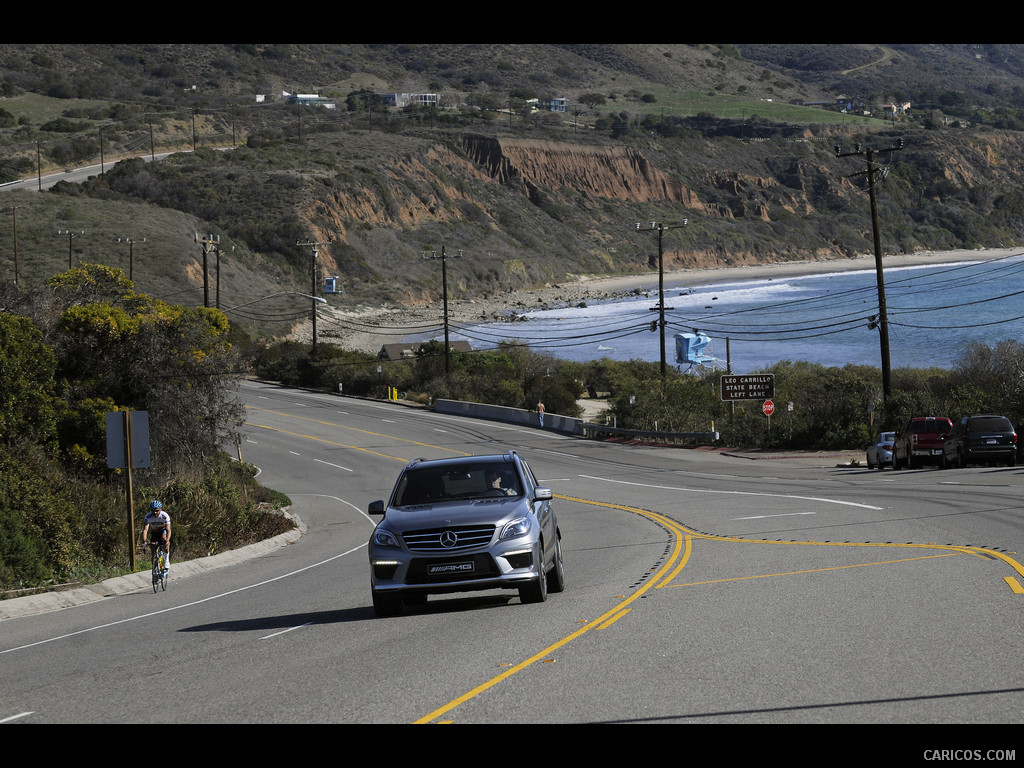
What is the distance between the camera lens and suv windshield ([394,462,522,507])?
13.3m

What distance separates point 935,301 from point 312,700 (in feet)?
519

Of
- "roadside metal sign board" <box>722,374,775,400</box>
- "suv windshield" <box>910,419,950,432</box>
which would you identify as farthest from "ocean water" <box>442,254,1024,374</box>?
"suv windshield" <box>910,419,950,432</box>

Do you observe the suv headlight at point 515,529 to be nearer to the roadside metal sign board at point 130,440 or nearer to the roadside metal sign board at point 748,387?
the roadside metal sign board at point 130,440

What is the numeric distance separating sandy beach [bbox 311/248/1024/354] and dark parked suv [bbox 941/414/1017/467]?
7138 cm

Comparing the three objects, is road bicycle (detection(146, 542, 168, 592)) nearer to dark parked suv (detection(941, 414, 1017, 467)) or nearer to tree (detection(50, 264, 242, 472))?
tree (detection(50, 264, 242, 472))

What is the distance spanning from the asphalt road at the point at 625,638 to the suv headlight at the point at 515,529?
0.86m

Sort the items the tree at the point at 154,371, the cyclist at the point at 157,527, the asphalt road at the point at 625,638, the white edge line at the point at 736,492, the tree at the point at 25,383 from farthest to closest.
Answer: the tree at the point at 154,371, the tree at the point at 25,383, the white edge line at the point at 736,492, the cyclist at the point at 157,527, the asphalt road at the point at 625,638

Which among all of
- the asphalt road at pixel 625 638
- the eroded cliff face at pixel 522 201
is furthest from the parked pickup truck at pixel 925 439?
the eroded cliff face at pixel 522 201

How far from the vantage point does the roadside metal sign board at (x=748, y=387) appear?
51969 mm

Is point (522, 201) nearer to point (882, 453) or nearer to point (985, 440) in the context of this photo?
point (882, 453)

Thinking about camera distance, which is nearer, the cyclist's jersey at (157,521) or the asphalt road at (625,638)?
the asphalt road at (625,638)

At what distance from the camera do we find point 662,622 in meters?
11.0
